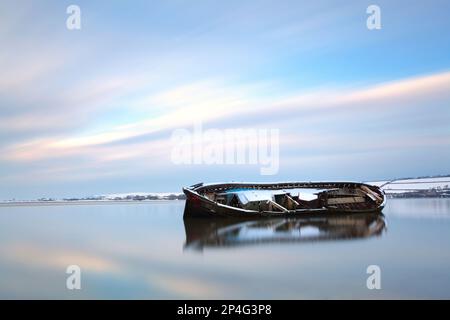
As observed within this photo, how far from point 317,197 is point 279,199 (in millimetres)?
4474

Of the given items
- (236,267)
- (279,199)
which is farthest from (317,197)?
(236,267)

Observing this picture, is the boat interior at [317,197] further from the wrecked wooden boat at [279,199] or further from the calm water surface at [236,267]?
the calm water surface at [236,267]

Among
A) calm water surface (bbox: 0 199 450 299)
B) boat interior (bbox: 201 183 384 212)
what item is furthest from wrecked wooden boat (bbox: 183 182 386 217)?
calm water surface (bbox: 0 199 450 299)

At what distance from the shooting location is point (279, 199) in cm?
4325

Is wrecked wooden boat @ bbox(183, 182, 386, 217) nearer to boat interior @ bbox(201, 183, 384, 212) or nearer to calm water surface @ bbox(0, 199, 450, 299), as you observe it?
boat interior @ bbox(201, 183, 384, 212)

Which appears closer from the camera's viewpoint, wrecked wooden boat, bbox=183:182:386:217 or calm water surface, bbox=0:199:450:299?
calm water surface, bbox=0:199:450:299

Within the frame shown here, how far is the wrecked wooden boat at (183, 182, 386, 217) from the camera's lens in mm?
37975

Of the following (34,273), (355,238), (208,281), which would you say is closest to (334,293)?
(208,281)

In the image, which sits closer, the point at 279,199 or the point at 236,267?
the point at 236,267

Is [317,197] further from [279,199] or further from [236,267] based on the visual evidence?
[236,267]

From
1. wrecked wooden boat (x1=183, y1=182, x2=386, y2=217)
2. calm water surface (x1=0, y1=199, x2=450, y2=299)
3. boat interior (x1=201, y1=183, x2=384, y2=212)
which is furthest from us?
boat interior (x1=201, y1=183, x2=384, y2=212)
